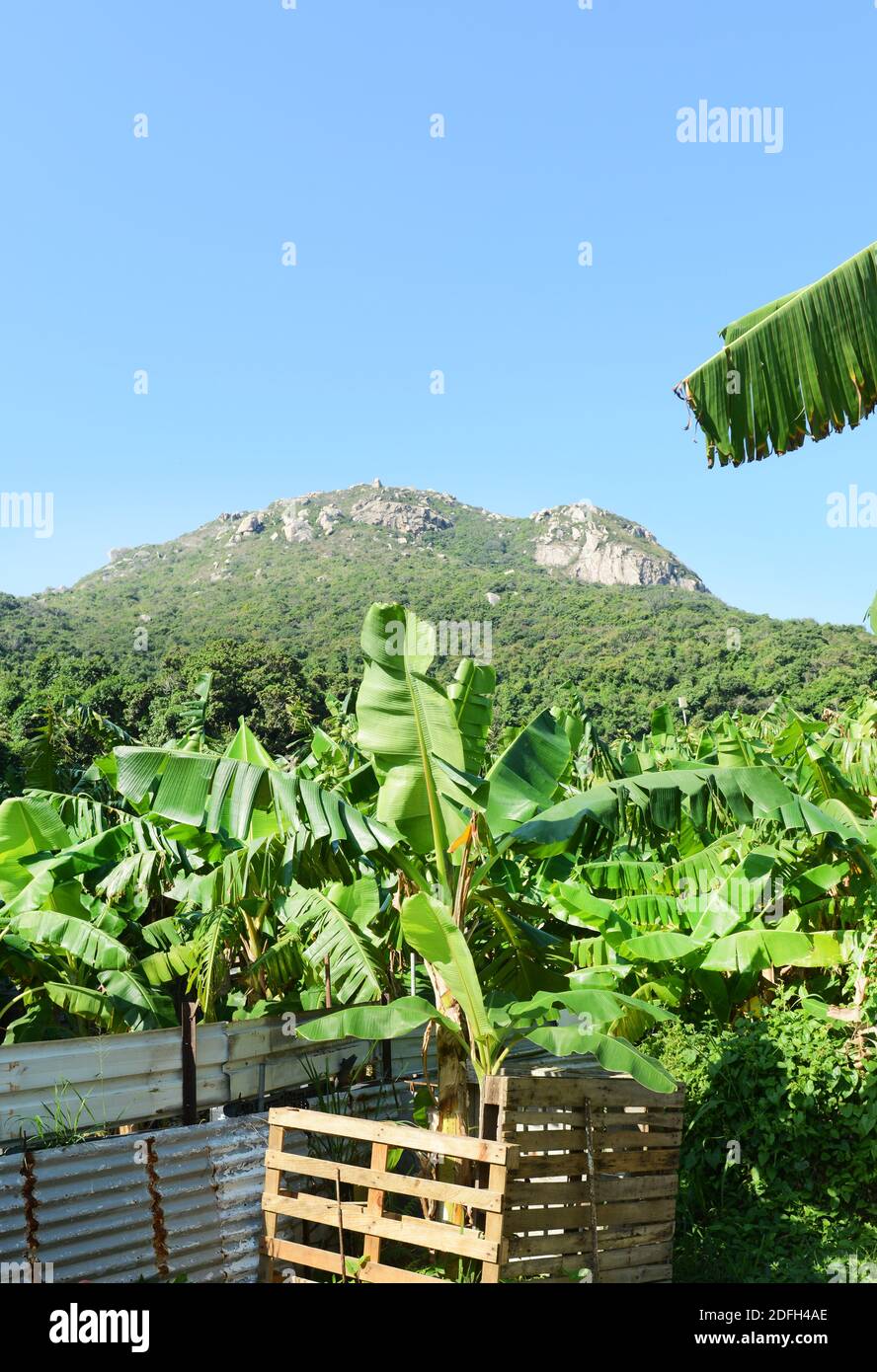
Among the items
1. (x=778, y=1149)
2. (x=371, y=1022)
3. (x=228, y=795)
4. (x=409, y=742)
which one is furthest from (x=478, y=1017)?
(x=778, y=1149)

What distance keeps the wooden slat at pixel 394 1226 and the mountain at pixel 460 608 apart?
3.95 metres

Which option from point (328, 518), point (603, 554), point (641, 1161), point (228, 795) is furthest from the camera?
point (328, 518)

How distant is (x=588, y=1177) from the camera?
18.6 feet

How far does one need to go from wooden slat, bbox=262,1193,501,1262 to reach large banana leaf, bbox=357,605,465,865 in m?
2.01

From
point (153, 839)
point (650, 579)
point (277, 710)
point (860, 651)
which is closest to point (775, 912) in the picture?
point (153, 839)

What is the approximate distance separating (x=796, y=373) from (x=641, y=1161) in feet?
15.0

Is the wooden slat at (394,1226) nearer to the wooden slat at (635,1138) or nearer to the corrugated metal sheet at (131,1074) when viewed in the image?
the corrugated metal sheet at (131,1074)

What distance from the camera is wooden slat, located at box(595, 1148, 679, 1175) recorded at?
5.79 meters

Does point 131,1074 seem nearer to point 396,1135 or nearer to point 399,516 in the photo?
point 396,1135

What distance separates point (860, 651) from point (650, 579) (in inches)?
2143

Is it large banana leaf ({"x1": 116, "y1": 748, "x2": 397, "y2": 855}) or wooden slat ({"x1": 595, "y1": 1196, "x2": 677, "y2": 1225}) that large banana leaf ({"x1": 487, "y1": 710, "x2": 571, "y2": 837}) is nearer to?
large banana leaf ({"x1": 116, "y1": 748, "x2": 397, "y2": 855})

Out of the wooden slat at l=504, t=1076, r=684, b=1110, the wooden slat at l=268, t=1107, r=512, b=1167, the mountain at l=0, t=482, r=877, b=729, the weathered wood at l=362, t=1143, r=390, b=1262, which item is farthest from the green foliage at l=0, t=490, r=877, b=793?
the wooden slat at l=504, t=1076, r=684, b=1110

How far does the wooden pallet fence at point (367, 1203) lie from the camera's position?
16.8ft
